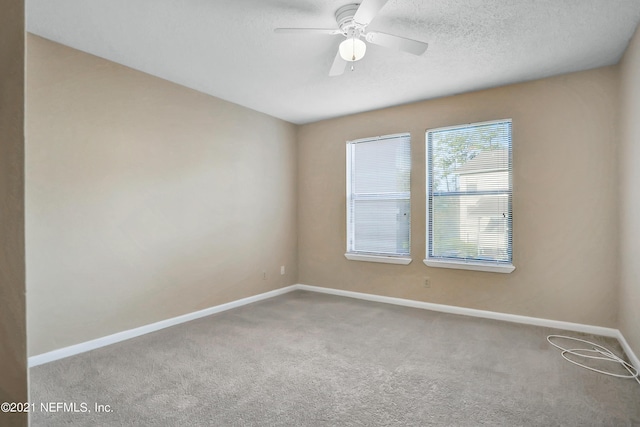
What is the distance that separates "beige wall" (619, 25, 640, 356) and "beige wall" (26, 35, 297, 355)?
3975 millimetres

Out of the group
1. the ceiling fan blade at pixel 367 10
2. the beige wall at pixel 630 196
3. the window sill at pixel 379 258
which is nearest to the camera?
the ceiling fan blade at pixel 367 10

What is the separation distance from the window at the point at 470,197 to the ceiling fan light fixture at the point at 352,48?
2.19m

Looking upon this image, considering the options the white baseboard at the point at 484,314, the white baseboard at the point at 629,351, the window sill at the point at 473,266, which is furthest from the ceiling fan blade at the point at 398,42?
the white baseboard at the point at 484,314

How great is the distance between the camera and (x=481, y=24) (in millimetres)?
2496

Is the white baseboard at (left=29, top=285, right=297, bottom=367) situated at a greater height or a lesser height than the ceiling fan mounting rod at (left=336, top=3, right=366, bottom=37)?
lesser

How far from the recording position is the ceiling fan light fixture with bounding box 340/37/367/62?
2.28 m

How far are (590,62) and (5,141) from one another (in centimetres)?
425

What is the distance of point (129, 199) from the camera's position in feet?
10.7

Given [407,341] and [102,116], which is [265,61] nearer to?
[102,116]

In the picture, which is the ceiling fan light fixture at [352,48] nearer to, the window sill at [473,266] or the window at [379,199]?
the window at [379,199]

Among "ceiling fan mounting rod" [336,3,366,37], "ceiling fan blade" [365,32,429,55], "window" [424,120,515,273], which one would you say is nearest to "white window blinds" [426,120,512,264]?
"window" [424,120,515,273]

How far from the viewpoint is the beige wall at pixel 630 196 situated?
8.44ft

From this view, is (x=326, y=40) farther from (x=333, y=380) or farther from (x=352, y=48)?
(x=333, y=380)

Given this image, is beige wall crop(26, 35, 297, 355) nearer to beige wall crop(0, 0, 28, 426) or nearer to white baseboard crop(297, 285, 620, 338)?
white baseboard crop(297, 285, 620, 338)
